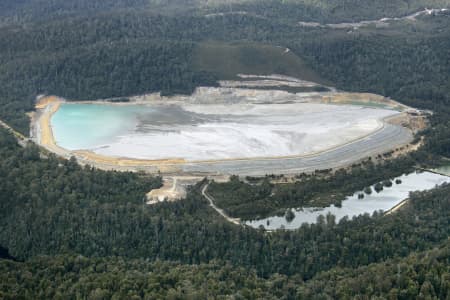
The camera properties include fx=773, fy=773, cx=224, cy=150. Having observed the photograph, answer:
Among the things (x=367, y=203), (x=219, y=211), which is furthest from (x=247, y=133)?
(x=219, y=211)

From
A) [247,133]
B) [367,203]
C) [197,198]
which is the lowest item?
[367,203]

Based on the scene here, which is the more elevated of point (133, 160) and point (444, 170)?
point (133, 160)

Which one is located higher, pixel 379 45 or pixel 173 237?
pixel 379 45

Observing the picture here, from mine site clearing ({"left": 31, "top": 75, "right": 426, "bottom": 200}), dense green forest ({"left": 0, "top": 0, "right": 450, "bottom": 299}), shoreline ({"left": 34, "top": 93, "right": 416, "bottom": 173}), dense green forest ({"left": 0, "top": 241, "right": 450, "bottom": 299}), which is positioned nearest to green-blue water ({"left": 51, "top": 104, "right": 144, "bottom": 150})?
mine site clearing ({"left": 31, "top": 75, "right": 426, "bottom": 200})

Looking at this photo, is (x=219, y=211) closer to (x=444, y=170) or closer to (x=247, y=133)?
(x=247, y=133)

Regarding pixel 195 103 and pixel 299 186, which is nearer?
pixel 299 186

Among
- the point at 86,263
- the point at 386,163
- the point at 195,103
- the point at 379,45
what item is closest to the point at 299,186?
the point at 386,163

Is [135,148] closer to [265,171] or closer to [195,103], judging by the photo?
[265,171]
